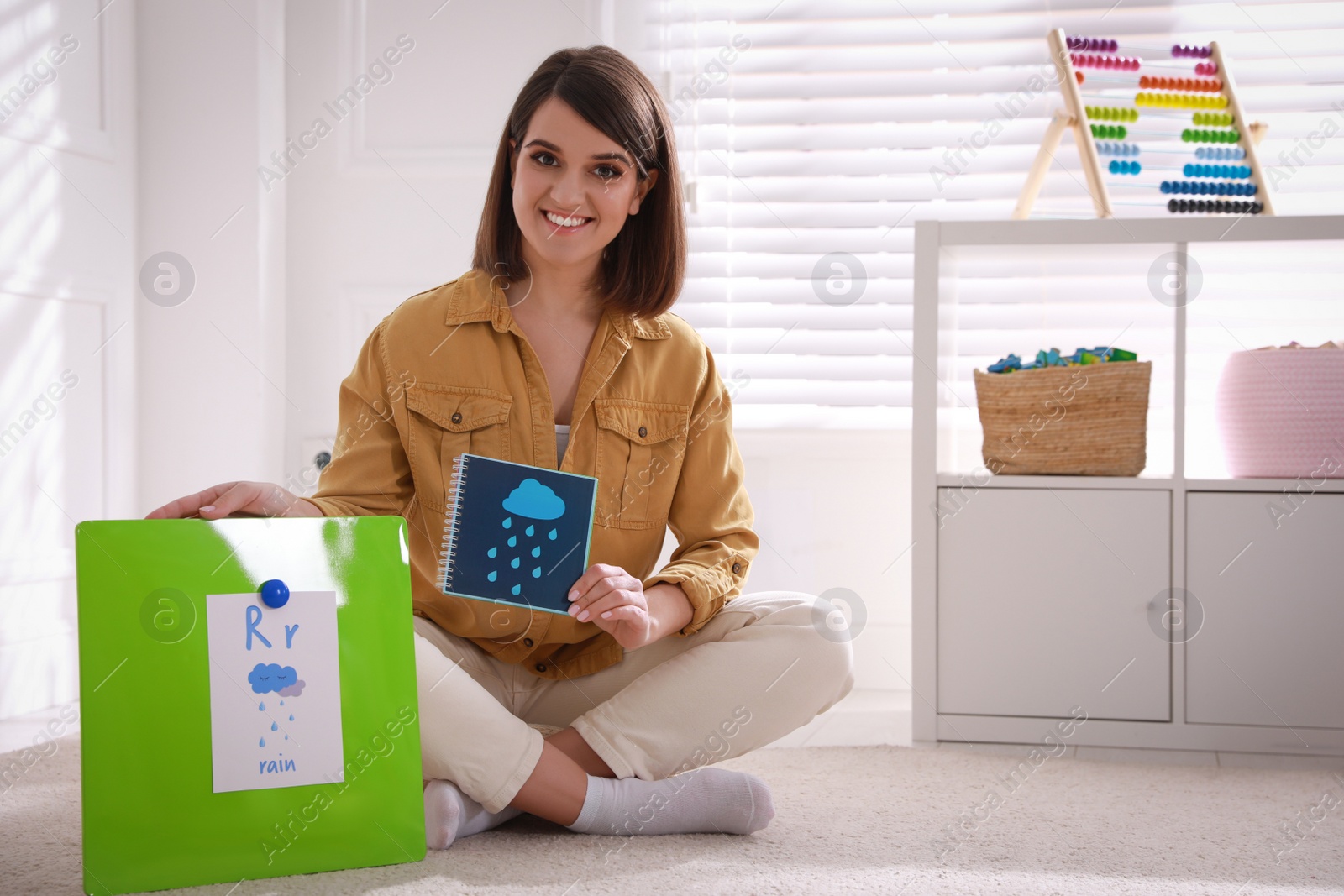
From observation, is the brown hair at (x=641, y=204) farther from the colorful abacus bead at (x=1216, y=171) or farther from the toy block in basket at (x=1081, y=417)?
the colorful abacus bead at (x=1216, y=171)

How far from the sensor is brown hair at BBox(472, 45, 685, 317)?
1.17 meters

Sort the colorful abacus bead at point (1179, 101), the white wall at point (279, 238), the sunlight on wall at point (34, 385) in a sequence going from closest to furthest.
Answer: the sunlight on wall at point (34, 385) → the colorful abacus bead at point (1179, 101) → the white wall at point (279, 238)

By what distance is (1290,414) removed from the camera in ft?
4.96

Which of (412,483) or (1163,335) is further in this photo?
(1163,335)

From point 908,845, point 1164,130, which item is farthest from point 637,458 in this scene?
point 1164,130

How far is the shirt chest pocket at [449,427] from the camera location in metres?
1.17

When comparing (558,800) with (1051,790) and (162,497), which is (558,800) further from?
(162,497)

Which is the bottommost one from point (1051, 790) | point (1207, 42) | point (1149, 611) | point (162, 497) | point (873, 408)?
point (1051, 790)

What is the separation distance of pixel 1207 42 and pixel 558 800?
1706mm

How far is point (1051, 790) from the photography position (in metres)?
1.26

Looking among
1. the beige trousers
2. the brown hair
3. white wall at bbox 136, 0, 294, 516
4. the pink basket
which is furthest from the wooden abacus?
white wall at bbox 136, 0, 294, 516

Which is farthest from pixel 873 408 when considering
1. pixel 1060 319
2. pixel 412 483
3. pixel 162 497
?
pixel 162 497

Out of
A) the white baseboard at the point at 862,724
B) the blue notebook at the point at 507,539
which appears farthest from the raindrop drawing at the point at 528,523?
the white baseboard at the point at 862,724

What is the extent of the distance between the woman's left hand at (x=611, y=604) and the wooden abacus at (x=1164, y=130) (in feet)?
3.25
